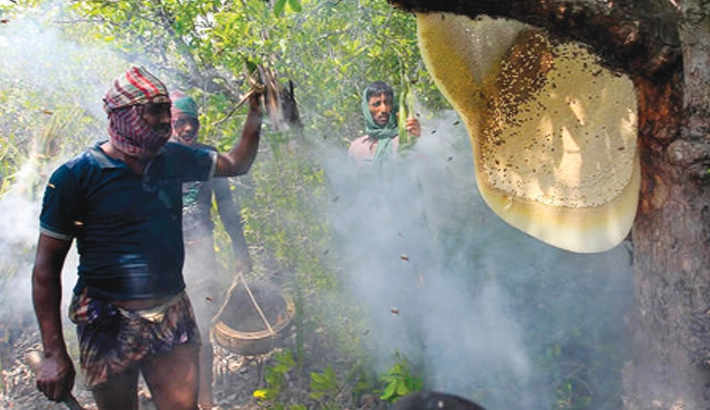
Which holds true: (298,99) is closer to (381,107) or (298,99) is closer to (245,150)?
(381,107)

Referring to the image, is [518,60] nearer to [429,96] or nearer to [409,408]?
[409,408]

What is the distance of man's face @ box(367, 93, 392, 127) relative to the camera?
14.2 ft

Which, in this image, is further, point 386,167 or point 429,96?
point 429,96

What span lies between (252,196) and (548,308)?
333 centimetres

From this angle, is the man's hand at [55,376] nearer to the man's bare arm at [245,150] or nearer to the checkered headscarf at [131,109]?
the checkered headscarf at [131,109]

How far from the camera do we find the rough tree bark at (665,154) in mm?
1933

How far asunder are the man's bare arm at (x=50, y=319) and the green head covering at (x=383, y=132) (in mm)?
2526

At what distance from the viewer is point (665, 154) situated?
6.91ft

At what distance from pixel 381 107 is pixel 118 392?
300cm

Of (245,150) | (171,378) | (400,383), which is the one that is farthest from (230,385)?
(245,150)

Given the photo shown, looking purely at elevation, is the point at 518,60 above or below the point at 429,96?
above

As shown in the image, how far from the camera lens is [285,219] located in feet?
16.7

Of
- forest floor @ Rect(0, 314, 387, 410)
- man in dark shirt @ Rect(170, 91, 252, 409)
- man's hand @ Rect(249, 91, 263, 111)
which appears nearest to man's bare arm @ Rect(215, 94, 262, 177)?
man's hand @ Rect(249, 91, 263, 111)

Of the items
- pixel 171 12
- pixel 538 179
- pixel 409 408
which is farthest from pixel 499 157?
pixel 171 12
